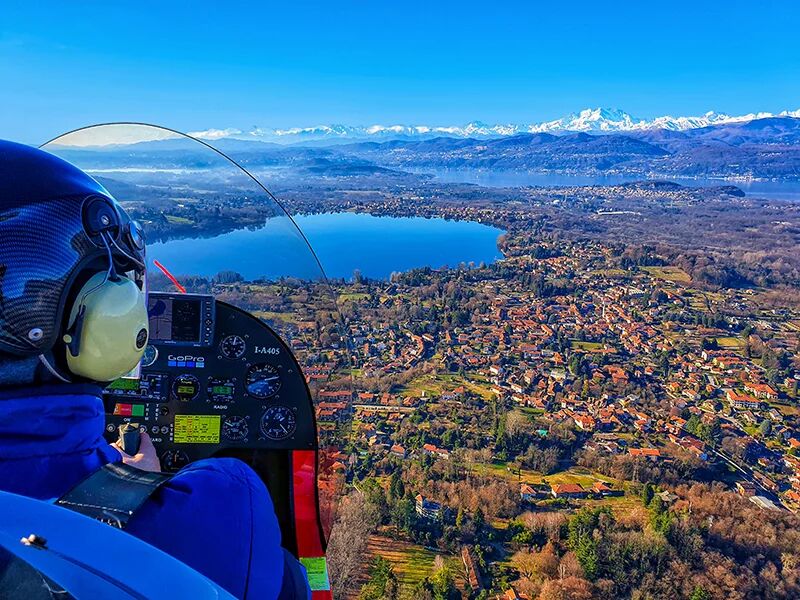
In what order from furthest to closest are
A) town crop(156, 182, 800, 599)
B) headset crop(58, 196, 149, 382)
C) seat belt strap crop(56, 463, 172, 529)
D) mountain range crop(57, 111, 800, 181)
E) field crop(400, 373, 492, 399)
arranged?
mountain range crop(57, 111, 800, 181) → field crop(400, 373, 492, 399) → town crop(156, 182, 800, 599) → headset crop(58, 196, 149, 382) → seat belt strap crop(56, 463, 172, 529)

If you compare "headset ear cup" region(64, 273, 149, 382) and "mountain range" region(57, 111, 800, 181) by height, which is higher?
A: "mountain range" region(57, 111, 800, 181)

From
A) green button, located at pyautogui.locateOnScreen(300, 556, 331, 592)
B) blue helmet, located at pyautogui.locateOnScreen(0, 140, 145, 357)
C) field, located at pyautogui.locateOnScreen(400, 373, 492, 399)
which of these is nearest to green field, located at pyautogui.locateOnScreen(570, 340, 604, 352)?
field, located at pyautogui.locateOnScreen(400, 373, 492, 399)

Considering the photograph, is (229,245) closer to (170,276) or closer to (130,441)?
(170,276)

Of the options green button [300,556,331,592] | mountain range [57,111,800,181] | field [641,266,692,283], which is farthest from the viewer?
mountain range [57,111,800,181]

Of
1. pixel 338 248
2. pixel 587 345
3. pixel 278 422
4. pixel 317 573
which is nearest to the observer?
pixel 317 573

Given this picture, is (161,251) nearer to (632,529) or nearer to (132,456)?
(132,456)

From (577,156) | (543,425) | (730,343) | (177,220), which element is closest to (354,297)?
(543,425)

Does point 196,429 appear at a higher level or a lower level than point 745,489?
higher

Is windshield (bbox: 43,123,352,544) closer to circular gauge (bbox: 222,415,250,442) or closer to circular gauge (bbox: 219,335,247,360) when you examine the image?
circular gauge (bbox: 219,335,247,360)
